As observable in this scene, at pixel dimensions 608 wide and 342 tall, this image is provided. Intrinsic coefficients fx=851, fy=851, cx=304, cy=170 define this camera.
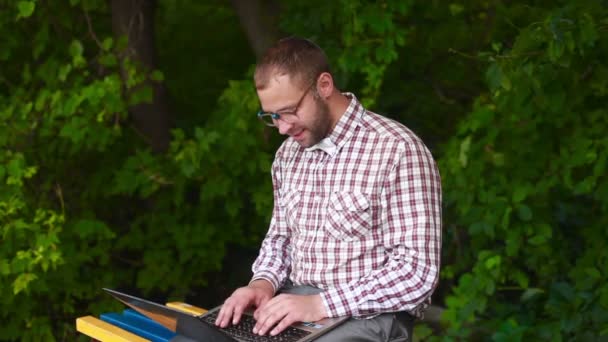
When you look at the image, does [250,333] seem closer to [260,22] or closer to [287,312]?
[287,312]

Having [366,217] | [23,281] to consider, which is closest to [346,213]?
[366,217]

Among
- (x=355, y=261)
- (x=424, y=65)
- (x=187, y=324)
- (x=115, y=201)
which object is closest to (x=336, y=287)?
(x=355, y=261)

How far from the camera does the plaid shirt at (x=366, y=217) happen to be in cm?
221

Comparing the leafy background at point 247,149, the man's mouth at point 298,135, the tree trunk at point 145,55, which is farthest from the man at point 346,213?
the tree trunk at point 145,55

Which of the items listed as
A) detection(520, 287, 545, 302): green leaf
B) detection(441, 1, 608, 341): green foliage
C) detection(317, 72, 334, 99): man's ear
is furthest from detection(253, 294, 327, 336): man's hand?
detection(520, 287, 545, 302): green leaf

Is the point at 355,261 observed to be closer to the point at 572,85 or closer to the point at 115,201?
the point at 572,85

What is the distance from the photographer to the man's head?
231 cm

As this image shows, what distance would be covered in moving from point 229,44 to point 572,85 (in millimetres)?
2419

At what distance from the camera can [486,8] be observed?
4562 mm

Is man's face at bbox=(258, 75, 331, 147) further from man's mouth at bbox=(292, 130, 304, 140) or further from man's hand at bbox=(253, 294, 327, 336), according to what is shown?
man's hand at bbox=(253, 294, 327, 336)

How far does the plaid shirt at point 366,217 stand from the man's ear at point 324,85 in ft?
0.27

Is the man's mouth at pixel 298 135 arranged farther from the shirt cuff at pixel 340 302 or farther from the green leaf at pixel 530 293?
the green leaf at pixel 530 293

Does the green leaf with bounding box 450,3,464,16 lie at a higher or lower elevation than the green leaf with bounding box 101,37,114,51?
higher

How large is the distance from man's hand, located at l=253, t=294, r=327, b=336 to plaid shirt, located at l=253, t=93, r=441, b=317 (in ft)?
0.11
